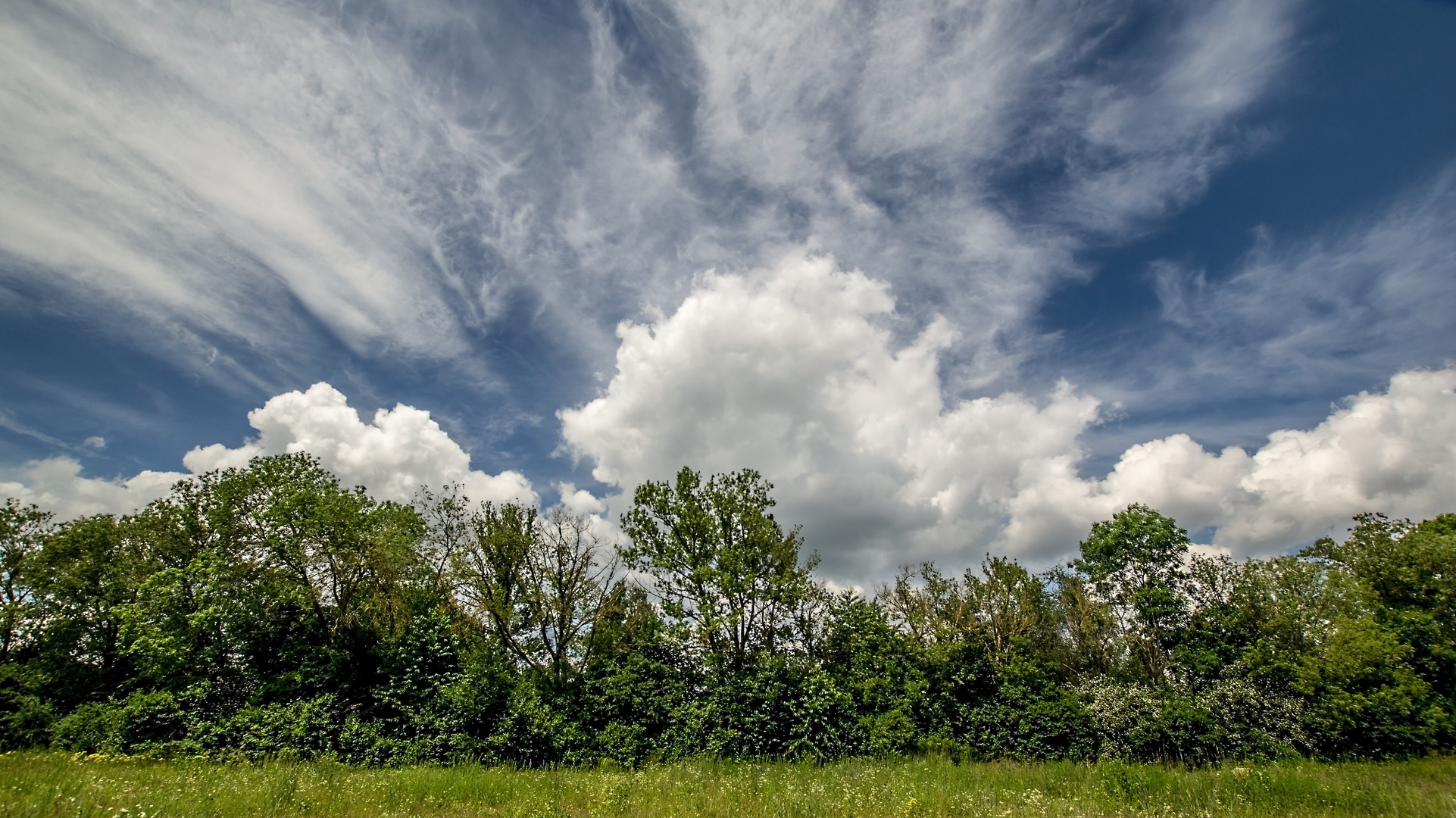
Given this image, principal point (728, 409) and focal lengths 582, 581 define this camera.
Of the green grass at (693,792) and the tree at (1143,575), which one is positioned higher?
the tree at (1143,575)

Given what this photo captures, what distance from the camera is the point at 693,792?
13.2 m

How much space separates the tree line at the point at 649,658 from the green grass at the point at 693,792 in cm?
521

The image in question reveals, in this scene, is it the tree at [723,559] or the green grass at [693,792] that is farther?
the tree at [723,559]

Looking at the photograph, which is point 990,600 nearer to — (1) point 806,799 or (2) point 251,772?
(1) point 806,799

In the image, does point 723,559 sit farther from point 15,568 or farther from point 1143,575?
point 15,568

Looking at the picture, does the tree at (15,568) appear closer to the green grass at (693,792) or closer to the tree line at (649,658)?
the tree line at (649,658)

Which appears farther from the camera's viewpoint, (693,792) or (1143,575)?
(1143,575)

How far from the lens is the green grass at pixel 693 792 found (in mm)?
10336

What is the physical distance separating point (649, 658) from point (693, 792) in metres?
10.2

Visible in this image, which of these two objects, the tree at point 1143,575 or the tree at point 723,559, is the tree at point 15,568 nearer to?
the tree at point 723,559

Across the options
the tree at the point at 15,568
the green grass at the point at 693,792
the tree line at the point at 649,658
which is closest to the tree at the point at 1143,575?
the tree line at the point at 649,658

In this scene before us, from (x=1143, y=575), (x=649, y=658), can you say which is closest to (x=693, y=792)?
(x=649, y=658)

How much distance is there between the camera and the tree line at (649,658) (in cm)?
2156

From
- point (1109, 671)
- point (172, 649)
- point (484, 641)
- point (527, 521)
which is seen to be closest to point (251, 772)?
point (484, 641)
